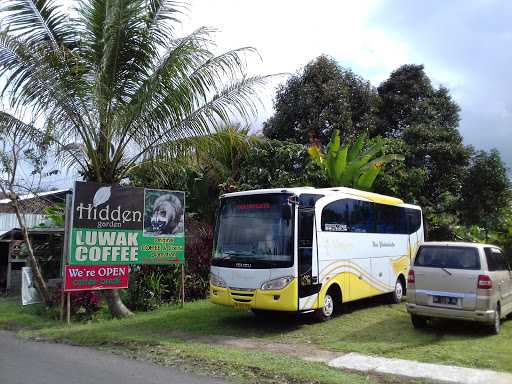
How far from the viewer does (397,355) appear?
8.99m

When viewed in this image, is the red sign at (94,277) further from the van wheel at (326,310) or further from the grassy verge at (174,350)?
the van wheel at (326,310)

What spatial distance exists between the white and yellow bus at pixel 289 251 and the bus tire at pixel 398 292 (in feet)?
7.02

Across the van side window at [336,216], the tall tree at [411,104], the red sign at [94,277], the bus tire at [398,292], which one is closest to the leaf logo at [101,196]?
the red sign at [94,277]

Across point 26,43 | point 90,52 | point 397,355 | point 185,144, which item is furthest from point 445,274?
point 26,43

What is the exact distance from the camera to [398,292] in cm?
1562

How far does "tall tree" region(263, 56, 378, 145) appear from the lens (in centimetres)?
2270

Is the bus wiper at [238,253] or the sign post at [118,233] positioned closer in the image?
the bus wiper at [238,253]

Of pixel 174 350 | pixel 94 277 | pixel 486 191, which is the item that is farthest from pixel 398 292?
pixel 486 191

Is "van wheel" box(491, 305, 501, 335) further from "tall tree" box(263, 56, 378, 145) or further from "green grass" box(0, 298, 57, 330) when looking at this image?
"tall tree" box(263, 56, 378, 145)

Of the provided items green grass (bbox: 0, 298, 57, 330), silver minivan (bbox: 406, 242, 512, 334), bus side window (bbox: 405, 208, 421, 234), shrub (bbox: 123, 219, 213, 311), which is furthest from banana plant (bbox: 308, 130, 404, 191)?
green grass (bbox: 0, 298, 57, 330)

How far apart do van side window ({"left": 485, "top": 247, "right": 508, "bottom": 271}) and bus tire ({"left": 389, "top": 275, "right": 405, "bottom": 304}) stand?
4.24m

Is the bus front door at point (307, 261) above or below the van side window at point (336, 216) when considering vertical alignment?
below

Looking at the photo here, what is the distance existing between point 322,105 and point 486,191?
7821 millimetres

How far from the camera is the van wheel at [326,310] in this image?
1194cm
